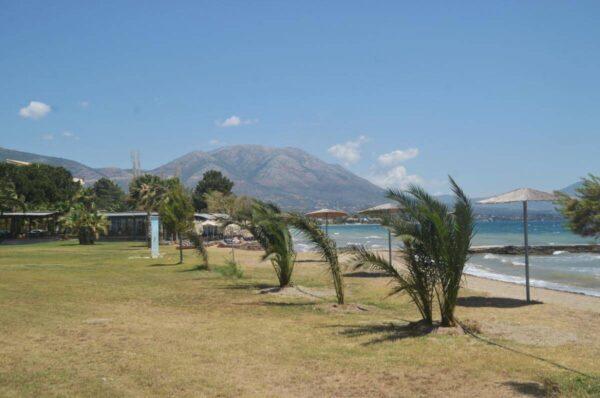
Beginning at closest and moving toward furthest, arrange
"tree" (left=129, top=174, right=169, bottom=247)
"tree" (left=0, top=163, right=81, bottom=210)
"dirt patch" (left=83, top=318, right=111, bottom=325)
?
1. "dirt patch" (left=83, top=318, right=111, bottom=325)
2. "tree" (left=129, top=174, right=169, bottom=247)
3. "tree" (left=0, top=163, right=81, bottom=210)

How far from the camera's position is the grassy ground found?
5191mm

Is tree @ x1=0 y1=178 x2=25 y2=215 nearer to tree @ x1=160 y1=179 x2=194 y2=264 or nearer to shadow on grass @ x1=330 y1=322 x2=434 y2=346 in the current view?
tree @ x1=160 y1=179 x2=194 y2=264

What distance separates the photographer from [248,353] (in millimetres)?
6512

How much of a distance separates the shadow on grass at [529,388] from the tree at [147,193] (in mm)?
36530

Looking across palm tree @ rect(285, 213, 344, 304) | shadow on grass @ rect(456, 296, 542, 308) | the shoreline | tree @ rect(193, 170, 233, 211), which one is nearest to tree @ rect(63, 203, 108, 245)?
tree @ rect(193, 170, 233, 211)

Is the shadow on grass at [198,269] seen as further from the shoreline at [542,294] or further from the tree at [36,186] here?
the tree at [36,186]

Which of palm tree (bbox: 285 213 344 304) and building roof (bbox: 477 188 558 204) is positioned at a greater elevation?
building roof (bbox: 477 188 558 204)

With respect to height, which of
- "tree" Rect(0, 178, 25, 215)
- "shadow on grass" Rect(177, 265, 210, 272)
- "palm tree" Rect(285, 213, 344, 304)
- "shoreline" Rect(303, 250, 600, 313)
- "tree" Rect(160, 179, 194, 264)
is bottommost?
"shoreline" Rect(303, 250, 600, 313)

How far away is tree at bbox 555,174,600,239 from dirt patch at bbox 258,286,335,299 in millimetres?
10558

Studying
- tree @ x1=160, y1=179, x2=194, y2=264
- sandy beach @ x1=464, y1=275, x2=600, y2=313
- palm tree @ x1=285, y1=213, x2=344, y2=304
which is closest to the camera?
palm tree @ x1=285, y1=213, x2=344, y2=304

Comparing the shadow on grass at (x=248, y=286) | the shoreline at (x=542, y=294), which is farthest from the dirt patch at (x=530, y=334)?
the shadow on grass at (x=248, y=286)

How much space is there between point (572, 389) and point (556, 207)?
19.5 metres

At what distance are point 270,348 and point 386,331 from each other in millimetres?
1852

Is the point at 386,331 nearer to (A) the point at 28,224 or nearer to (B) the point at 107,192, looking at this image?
(A) the point at 28,224
